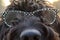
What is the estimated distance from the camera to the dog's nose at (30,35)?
3.81 meters

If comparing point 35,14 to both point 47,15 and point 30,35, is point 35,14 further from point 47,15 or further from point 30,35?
point 30,35

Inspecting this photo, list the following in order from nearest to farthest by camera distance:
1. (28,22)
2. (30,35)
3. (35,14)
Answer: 1. (30,35)
2. (28,22)
3. (35,14)

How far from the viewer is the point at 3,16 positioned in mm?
4480

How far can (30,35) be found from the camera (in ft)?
12.5

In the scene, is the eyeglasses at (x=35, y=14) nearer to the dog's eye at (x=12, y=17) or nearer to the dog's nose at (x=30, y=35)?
the dog's eye at (x=12, y=17)

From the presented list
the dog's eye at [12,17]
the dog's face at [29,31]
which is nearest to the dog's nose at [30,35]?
the dog's face at [29,31]

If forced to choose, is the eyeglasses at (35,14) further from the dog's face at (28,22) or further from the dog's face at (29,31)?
the dog's face at (29,31)

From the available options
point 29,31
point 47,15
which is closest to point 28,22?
point 29,31

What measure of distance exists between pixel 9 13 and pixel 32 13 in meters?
0.34

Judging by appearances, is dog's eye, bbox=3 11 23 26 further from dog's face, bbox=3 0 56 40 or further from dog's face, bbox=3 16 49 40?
dog's face, bbox=3 16 49 40

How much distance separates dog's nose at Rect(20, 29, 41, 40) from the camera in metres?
3.81

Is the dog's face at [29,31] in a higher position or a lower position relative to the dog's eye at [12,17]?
lower

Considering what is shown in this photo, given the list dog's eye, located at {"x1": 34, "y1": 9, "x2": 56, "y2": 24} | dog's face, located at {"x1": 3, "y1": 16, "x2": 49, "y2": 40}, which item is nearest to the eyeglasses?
dog's eye, located at {"x1": 34, "y1": 9, "x2": 56, "y2": 24}

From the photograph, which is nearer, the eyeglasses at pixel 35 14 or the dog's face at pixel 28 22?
the dog's face at pixel 28 22
